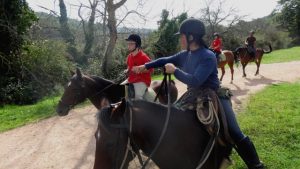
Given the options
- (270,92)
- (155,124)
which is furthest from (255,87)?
(155,124)

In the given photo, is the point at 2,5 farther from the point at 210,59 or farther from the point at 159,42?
the point at 210,59

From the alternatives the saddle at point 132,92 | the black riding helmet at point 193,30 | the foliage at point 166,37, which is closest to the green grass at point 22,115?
the saddle at point 132,92

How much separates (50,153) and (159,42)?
19.1 metres

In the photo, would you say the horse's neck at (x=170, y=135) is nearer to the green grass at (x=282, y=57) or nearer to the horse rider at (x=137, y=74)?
→ the horse rider at (x=137, y=74)

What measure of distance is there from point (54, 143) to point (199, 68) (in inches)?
230

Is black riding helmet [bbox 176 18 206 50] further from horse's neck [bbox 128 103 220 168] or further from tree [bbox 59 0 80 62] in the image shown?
tree [bbox 59 0 80 62]

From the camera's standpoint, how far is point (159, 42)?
84.6ft

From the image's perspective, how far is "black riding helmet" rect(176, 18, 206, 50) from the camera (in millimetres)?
3348

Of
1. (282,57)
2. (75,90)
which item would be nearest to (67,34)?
(282,57)

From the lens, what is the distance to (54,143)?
26.7ft

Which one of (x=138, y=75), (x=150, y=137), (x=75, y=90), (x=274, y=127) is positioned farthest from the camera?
(x=274, y=127)

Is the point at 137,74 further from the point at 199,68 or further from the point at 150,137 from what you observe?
the point at 150,137

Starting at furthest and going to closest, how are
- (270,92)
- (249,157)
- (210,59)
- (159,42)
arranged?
(159,42)
(270,92)
(249,157)
(210,59)

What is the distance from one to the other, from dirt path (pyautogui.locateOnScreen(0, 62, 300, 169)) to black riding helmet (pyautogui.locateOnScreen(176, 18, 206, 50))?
→ 394 cm
